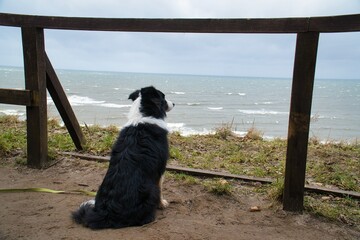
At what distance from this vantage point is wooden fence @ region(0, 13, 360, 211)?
10.3 feet

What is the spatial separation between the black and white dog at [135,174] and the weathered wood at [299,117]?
138 centimetres

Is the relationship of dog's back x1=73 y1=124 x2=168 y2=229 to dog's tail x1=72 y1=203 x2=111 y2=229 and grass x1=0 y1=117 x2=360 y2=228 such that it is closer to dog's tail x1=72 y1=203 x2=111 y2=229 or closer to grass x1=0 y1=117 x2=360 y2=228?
dog's tail x1=72 y1=203 x2=111 y2=229

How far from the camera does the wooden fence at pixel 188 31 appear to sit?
3127mm

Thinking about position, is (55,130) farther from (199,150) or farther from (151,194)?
(151,194)

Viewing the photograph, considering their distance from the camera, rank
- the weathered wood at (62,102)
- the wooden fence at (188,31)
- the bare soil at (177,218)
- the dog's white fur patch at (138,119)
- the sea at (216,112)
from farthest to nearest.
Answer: the sea at (216,112) → the weathered wood at (62,102) → the dog's white fur patch at (138,119) → the wooden fence at (188,31) → the bare soil at (177,218)

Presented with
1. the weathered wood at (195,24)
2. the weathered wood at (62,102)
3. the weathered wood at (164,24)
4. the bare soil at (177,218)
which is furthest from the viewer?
the weathered wood at (62,102)

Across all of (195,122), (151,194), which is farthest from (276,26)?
(195,122)

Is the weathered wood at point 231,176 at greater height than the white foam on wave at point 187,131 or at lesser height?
greater

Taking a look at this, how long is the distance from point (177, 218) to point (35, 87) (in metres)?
2.71

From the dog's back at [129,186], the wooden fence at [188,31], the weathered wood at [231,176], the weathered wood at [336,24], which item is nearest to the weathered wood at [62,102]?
the wooden fence at [188,31]

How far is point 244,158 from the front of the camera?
5.28m

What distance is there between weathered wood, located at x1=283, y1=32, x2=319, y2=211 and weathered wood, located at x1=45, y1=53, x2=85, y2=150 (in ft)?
11.1

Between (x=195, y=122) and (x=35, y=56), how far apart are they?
40.3 ft

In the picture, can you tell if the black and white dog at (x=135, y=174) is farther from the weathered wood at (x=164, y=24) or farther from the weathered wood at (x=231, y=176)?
the weathered wood at (x=231, y=176)
